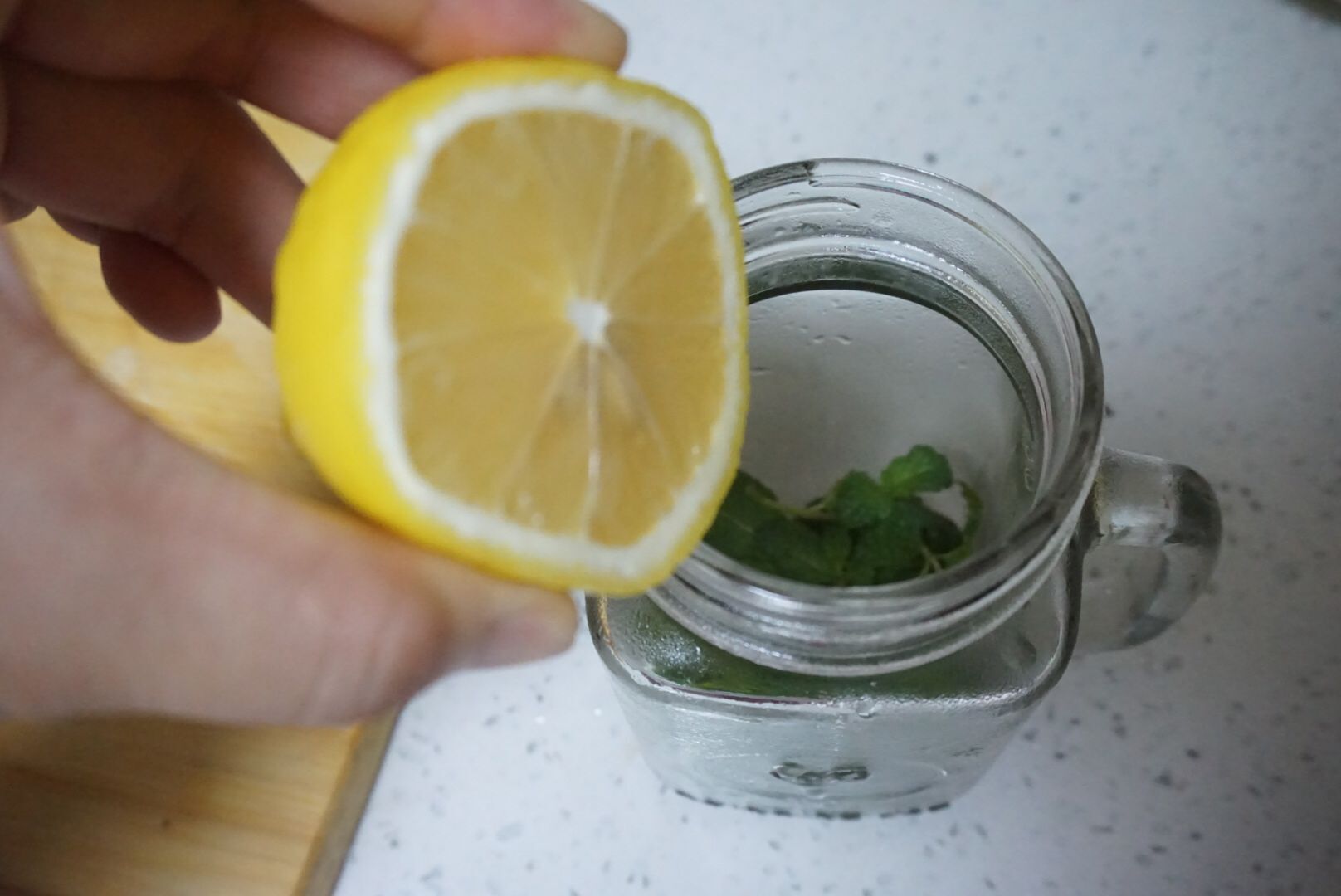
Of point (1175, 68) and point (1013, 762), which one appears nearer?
point (1013, 762)

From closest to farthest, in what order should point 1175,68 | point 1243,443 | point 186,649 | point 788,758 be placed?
point 186,649
point 788,758
point 1243,443
point 1175,68

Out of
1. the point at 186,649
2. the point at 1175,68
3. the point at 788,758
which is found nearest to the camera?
the point at 186,649

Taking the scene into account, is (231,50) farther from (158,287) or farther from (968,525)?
(968,525)

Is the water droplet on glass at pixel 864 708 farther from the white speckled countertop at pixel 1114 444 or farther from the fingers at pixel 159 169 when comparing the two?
the fingers at pixel 159 169

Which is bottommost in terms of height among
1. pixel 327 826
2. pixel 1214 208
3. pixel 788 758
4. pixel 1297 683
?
pixel 327 826

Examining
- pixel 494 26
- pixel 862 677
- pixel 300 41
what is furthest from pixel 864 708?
pixel 300 41

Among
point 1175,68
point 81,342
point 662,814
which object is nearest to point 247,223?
point 81,342

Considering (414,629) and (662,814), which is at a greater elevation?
(414,629)

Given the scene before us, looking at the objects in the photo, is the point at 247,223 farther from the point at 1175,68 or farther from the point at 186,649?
the point at 1175,68
